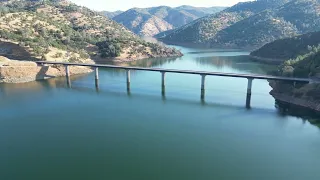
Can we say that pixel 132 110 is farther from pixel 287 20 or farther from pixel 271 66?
pixel 287 20

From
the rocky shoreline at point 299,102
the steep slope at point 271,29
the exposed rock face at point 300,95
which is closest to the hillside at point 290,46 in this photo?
the steep slope at point 271,29

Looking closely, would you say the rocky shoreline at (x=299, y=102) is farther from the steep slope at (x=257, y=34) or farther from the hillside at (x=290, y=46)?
the steep slope at (x=257, y=34)

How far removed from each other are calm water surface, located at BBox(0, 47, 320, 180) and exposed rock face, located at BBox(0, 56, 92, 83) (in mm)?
8491

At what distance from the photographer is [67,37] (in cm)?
11538

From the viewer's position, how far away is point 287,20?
19525 centimetres

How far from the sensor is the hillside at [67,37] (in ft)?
308

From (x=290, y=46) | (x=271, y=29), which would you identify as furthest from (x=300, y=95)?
(x=271, y=29)

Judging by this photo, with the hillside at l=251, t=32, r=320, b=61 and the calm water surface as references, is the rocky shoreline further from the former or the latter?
the hillside at l=251, t=32, r=320, b=61

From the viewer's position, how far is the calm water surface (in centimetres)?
3003

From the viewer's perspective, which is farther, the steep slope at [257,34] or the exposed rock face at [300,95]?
the steep slope at [257,34]

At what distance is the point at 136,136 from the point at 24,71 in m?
52.2

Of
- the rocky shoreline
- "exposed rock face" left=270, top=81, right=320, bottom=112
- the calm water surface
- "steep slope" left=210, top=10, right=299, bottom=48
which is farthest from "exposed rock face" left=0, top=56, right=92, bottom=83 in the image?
"steep slope" left=210, top=10, right=299, bottom=48

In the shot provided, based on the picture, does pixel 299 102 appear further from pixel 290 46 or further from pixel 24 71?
pixel 24 71

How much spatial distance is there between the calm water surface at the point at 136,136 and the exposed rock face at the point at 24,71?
27.9ft
